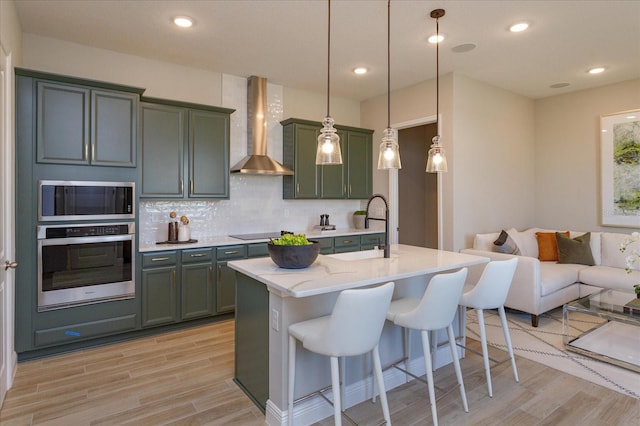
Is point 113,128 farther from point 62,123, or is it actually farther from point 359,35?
point 359,35

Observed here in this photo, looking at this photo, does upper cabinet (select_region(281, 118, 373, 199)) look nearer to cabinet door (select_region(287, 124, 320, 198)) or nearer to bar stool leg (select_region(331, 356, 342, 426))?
cabinet door (select_region(287, 124, 320, 198))

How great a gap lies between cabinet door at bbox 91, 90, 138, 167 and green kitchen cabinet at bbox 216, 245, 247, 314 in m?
1.27

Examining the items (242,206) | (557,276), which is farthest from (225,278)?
(557,276)

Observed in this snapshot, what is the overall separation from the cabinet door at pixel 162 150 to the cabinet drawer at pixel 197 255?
64 centimetres

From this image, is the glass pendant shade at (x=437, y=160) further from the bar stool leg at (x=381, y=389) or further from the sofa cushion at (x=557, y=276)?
the sofa cushion at (x=557, y=276)

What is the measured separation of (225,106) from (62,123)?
6.17 feet

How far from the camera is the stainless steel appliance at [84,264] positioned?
311cm

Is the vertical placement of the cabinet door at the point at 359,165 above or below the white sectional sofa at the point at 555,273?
above

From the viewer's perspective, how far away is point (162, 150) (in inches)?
154

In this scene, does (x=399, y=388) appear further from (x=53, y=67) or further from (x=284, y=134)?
(x=53, y=67)

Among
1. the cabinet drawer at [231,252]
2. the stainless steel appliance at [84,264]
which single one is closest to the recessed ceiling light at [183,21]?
the stainless steel appliance at [84,264]

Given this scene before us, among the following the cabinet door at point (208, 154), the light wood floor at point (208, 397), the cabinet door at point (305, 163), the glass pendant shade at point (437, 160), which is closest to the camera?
the light wood floor at point (208, 397)

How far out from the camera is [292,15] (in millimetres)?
3160

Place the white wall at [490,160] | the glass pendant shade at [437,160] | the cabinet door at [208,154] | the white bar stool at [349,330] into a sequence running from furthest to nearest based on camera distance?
1. the white wall at [490,160]
2. the cabinet door at [208,154]
3. the glass pendant shade at [437,160]
4. the white bar stool at [349,330]
